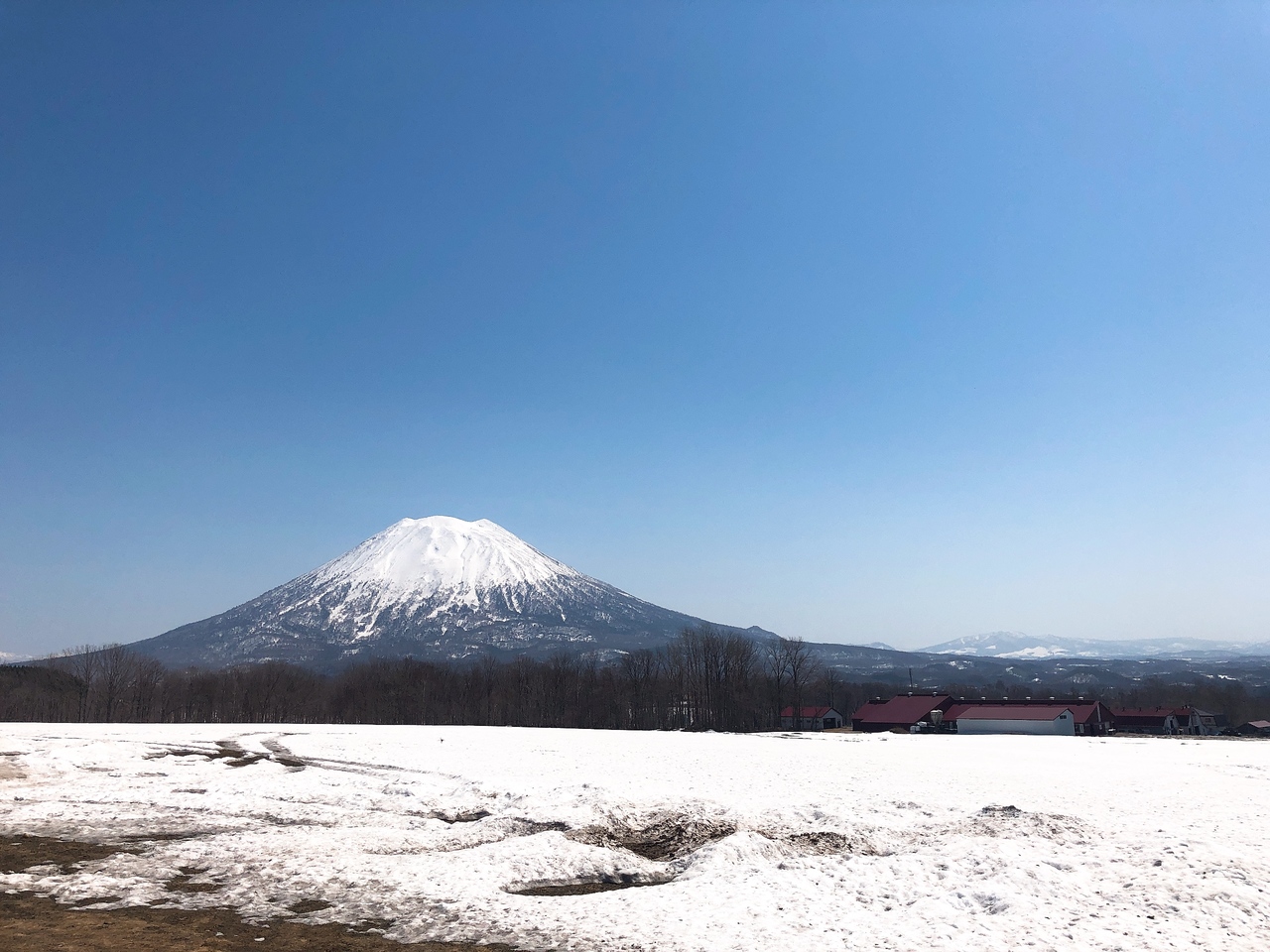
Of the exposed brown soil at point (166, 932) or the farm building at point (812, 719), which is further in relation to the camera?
the farm building at point (812, 719)

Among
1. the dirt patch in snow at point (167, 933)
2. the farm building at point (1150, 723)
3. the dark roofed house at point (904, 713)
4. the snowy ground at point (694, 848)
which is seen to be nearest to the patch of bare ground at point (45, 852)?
the snowy ground at point (694, 848)

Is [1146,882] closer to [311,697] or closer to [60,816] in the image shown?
[60,816]

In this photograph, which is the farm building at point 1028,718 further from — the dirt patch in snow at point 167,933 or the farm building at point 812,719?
the dirt patch in snow at point 167,933

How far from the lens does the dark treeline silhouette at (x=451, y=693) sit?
91.2 m

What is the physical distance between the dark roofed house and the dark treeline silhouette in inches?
447

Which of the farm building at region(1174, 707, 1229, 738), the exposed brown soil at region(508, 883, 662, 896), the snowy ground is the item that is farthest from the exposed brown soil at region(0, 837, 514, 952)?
the farm building at region(1174, 707, 1229, 738)

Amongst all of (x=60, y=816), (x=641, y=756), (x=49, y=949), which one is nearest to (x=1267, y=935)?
(x=49, y=949)

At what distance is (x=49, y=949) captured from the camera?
1005cm

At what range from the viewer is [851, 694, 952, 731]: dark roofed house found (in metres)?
79.1

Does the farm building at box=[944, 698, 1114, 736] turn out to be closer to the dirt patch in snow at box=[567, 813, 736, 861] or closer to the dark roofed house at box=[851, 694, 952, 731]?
the dark roofed house at box=[851, 694, 952, 731]

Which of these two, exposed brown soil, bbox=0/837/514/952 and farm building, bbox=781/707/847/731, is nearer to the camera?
exposed brown soil, bbox=0/837/514/952

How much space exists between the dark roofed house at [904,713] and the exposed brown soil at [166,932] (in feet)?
254

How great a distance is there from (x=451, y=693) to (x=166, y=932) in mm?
99320

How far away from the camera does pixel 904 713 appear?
8125cm
